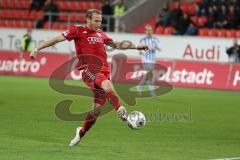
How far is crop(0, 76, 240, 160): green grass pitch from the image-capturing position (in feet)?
38.3

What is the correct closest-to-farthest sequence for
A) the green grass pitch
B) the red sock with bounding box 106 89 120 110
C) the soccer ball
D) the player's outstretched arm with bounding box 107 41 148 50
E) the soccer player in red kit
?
the green grass pitch → the soccer ball → the red sock with bounding box 106 89 120 110 → the soccer player in red kit → the player's outstretched arm with bounding box 107 41 148 50

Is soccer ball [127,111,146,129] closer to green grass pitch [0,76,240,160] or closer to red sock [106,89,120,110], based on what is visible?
red sock [106,89,120,110]

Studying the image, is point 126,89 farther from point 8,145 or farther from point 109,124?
point 8,145

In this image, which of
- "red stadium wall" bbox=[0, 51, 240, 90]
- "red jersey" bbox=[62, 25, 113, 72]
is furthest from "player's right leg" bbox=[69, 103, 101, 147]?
"red stadium wall" bbox=[0, 51, 240, 90]

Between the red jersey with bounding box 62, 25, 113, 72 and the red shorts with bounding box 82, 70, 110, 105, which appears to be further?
the red jersey with bounding box 62, 25, 113, 72

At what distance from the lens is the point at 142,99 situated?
23.5 meters

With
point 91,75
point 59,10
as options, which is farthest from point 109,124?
point 59,10

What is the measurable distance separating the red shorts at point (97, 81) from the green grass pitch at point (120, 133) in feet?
2.87

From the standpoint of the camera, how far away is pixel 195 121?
687 inches

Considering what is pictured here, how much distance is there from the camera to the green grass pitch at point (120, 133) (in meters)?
11.7

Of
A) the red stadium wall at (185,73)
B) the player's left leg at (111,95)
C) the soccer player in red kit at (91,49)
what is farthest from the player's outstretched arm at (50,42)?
the red stadium wall at (185,73)

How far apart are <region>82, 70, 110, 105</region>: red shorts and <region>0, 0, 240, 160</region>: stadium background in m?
0.88

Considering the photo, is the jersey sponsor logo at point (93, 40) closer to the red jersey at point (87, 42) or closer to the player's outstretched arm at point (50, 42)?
the red jersey at point (87, 42)

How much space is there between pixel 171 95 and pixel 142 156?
1429cm
